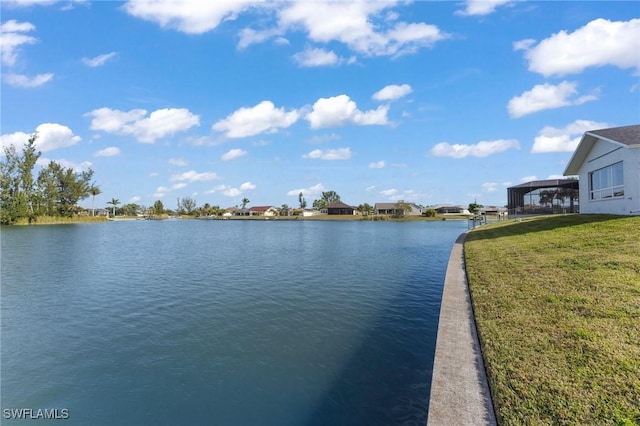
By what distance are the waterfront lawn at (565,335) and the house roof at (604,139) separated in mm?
7440

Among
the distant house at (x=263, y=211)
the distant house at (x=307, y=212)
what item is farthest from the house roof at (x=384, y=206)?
the distant house at (x=263, y=211)

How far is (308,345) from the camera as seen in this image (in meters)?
7.07

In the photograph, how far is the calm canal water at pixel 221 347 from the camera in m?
4.96

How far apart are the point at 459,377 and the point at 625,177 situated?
17.6 m

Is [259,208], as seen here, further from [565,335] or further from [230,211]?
[565,335]

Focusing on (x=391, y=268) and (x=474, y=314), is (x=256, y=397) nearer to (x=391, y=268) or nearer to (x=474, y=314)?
(x=474, y=314)

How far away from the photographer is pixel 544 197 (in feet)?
139

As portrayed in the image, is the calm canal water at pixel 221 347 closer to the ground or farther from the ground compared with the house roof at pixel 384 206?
closer to the ground

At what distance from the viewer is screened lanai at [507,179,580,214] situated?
3856cm

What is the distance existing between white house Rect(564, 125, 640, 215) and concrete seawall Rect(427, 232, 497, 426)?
1408 cm

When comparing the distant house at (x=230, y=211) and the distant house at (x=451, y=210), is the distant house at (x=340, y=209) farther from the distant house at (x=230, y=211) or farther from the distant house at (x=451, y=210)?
the distant house at (x=230, y=211)

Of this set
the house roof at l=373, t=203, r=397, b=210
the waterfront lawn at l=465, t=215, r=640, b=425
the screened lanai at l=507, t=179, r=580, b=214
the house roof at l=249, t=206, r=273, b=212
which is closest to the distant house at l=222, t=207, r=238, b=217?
the house roof at l=249, t=206, r=273, b=212

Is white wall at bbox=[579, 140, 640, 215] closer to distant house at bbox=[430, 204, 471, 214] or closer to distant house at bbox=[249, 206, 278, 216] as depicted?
distant house at bbox=[430, 204, 471, 214]

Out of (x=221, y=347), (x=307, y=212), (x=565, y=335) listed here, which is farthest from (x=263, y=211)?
(x=565, y=335)
